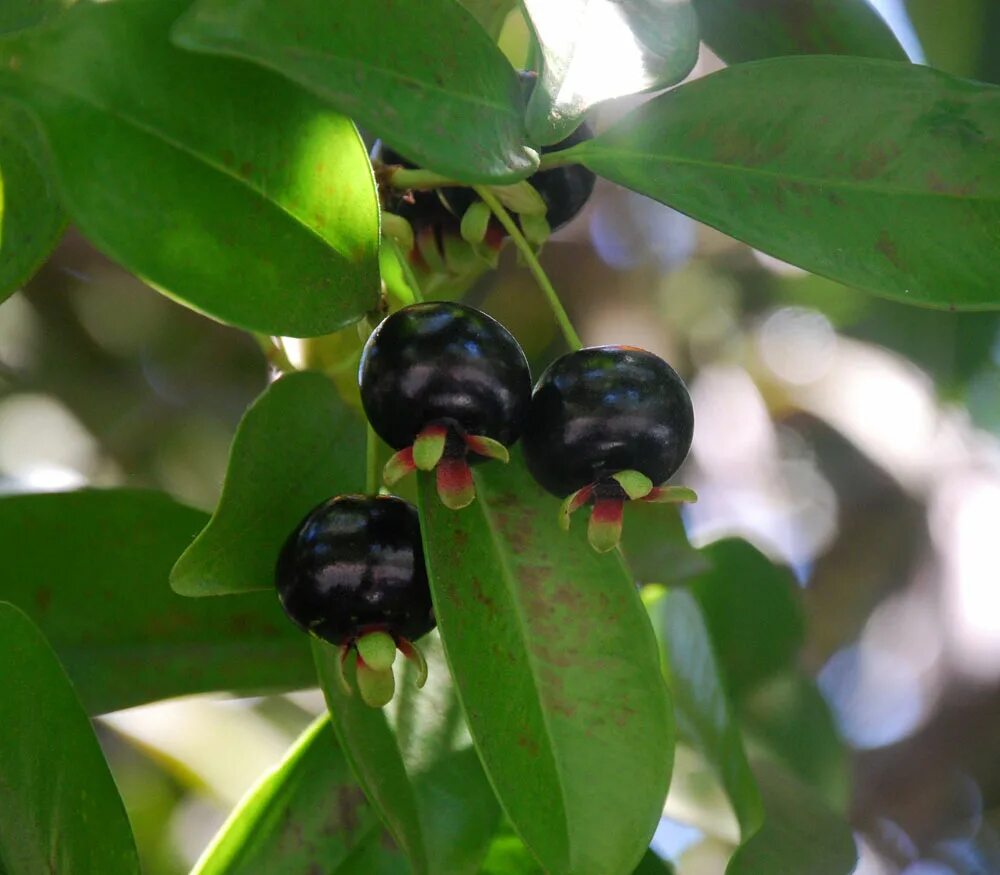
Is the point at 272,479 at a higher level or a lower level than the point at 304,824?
higher

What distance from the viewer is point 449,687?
86 centimetres

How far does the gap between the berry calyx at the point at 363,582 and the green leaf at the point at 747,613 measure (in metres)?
0.62

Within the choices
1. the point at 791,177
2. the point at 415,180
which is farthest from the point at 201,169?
the point at 791,177

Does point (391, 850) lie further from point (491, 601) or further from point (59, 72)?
point (59, 72)

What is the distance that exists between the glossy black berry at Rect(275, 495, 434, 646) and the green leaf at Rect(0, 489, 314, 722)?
0.27 m

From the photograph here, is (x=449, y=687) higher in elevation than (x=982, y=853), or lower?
higher

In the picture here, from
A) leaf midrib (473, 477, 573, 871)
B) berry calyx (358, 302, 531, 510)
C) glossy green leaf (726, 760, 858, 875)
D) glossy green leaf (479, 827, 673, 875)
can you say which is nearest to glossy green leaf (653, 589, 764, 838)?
glossy green leaf (726, 760, 858, 875)

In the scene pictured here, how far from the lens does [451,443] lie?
0.68 metres

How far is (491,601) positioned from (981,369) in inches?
47.7

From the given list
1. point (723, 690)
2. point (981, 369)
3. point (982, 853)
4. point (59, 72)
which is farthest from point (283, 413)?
point (982, 853)

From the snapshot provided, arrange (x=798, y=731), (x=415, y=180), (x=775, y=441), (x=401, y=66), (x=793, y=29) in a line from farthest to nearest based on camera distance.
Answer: (x=775, y=441), (x=798, y=731), (x=793, y=29), (x=415, y=180), (x=401, y=66)

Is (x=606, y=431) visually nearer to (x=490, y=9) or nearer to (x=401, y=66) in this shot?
(x=401, y=66)

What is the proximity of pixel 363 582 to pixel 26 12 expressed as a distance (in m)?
0.36

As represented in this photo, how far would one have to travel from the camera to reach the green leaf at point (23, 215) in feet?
2.31
